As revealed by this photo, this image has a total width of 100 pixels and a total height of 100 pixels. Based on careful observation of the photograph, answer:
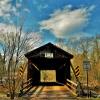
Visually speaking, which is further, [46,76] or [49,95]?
[46,76]

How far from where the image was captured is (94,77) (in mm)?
47938

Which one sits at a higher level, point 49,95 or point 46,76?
point 46,76

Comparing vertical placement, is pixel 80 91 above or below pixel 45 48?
below

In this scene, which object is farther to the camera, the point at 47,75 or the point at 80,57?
the point at 47,75

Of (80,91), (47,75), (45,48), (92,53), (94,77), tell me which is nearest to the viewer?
(80,91)

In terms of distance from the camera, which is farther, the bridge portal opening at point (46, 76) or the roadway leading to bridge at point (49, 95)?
the bridge portal opening at point (46, 76)

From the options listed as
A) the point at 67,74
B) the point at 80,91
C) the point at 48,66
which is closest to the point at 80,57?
the point at 48,66

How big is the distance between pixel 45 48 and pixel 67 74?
138 inches

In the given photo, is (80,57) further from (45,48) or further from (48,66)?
(45,48)

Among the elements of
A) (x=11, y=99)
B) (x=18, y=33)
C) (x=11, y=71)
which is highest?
(x=18, y=33)

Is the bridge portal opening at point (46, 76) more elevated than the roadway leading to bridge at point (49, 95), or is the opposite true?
the bridge portal opening at point (46, 76)

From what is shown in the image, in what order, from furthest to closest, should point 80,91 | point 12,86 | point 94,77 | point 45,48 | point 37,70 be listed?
point 94,77 < point 37,70 < point 45,48 < point 80,91 < point 12,86

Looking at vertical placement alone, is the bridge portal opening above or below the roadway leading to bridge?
above

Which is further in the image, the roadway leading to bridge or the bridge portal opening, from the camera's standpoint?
the bridge portal opening
